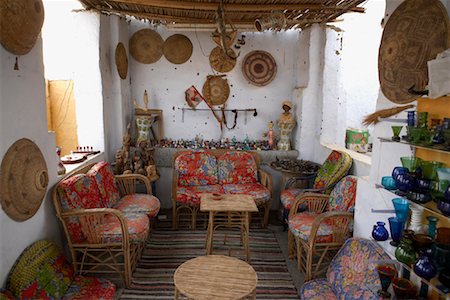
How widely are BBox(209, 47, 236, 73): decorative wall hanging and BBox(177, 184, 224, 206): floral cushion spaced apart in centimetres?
178

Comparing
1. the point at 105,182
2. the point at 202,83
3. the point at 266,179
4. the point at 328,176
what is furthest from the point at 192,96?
the point at 328,176

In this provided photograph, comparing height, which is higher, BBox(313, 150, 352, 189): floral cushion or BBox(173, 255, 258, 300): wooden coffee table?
BBox(313, 150, 352, 189): floral cushion

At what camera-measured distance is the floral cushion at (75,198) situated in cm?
271

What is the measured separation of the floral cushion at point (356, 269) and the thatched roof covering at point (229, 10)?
7.96 ft

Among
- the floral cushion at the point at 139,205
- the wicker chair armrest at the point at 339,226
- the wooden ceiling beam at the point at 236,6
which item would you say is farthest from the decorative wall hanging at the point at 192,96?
the wicker chair armrest at the point at 339,226

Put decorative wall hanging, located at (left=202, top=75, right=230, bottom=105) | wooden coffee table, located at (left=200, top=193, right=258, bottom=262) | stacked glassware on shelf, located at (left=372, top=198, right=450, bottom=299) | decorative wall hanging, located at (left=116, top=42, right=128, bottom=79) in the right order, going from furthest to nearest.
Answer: decorative wall hanging, located at (left=202, top=75, right=230, bottom=105)
decorative wall hanging, located at (left=116, top=42, right=128, bottom=79)
wooden coffee table, located at (left=200, top=193, right=258, bottom=262)
stacked glassware on shelf, located at (left=372, top=198, right=450, bottom=299)

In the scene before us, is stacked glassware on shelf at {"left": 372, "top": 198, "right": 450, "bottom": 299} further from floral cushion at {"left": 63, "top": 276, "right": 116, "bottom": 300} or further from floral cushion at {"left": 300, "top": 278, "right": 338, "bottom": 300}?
floral cushion at {"left": 63, "top": 276, "right": 116, "bottom": 300}

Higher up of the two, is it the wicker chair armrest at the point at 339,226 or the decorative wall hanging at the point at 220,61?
the decorative wall hanging at the point at 220,61

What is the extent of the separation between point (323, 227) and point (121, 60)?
3.28 meters

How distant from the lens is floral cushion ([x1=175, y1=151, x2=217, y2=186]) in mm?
4242

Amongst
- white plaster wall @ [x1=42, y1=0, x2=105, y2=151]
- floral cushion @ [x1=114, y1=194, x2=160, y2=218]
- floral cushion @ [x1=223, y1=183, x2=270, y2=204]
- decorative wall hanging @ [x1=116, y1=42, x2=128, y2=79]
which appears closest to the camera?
floral cushion @ [x1=114, y1=194, x2=160, y2=218]

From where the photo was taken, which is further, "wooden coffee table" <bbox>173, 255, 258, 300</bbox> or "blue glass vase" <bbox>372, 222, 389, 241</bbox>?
"wooden coffee table" <bbox>173, 255, 258, 300</bbox>

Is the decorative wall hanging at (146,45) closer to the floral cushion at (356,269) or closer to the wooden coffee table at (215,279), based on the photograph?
the wooden coffee table at (215,279)

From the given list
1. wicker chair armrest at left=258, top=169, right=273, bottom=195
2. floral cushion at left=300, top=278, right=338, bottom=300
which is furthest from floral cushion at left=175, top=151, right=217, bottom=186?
floral cushion at left=300, top=278, right=338, bottom=300
